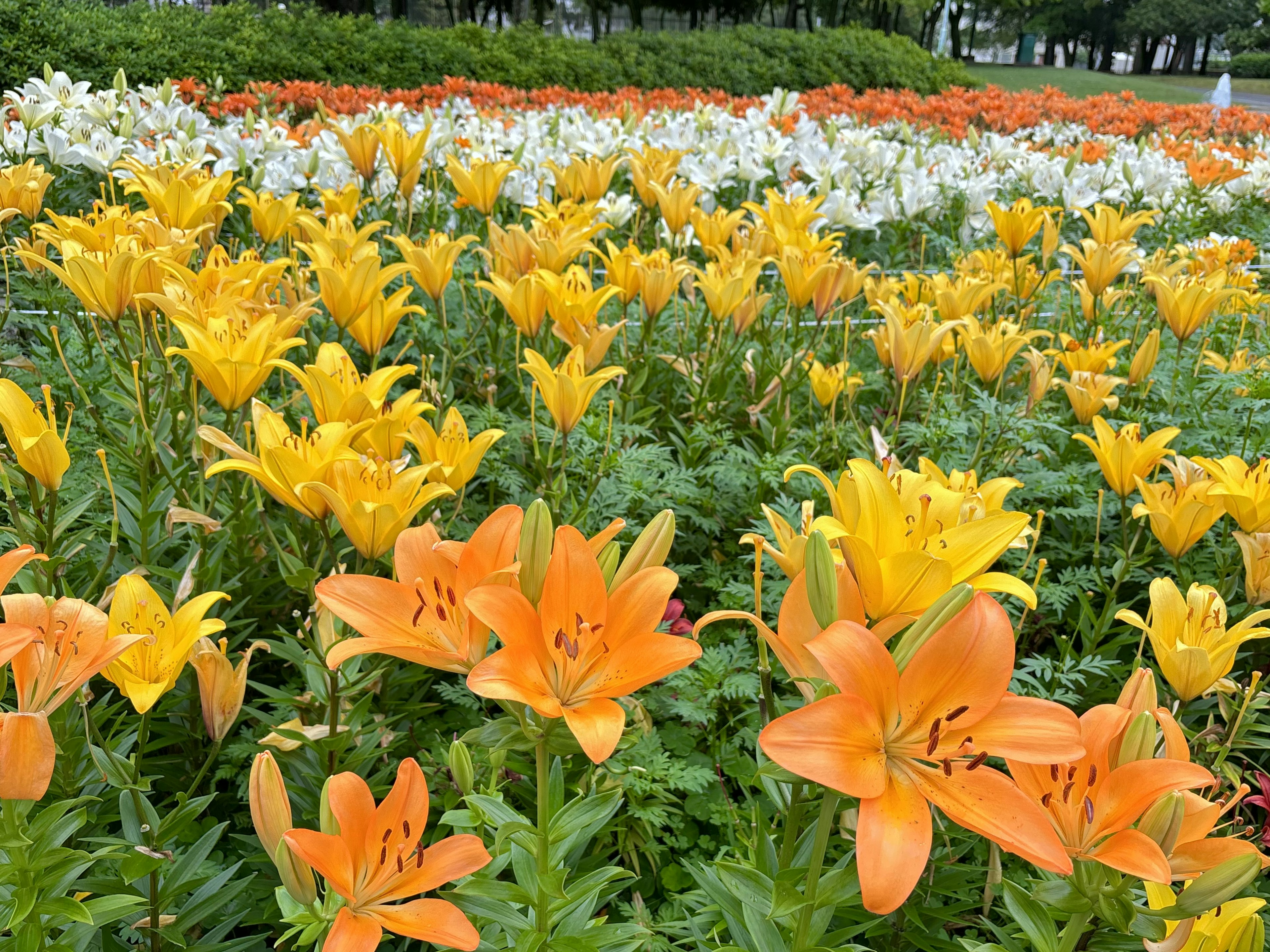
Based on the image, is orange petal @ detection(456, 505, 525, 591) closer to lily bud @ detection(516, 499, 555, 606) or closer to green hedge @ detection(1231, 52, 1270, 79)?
lily bud @ detection(516, 499, 555, 606)

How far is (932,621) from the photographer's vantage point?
86cm

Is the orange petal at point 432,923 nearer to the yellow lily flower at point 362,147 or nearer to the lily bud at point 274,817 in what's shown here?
the lily bud at point 274,817

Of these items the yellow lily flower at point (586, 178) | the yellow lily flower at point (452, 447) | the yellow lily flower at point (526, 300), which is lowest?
the yellow lily flower at point (452, 447)

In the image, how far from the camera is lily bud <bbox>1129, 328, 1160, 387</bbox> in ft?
8.69

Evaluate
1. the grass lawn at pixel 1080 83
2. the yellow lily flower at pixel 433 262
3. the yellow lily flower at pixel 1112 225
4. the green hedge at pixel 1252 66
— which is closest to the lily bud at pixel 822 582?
the yellow lily flower at pixel 433 262

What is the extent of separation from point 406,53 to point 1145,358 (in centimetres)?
1085

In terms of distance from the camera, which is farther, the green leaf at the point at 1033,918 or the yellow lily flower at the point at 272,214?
the yellow lily flower at the point at 272,214

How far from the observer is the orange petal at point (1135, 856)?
82cm

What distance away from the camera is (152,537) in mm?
1957

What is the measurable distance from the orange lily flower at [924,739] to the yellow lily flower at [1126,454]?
50.3 inches

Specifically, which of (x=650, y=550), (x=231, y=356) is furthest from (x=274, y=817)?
(x=231, y=356)

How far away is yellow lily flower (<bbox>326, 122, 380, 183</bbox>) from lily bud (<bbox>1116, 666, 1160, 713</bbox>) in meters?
3.12

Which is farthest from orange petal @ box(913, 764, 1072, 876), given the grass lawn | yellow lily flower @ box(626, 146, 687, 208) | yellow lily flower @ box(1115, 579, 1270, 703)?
the grass lawn

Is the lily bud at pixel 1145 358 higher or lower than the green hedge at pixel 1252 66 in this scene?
lower
